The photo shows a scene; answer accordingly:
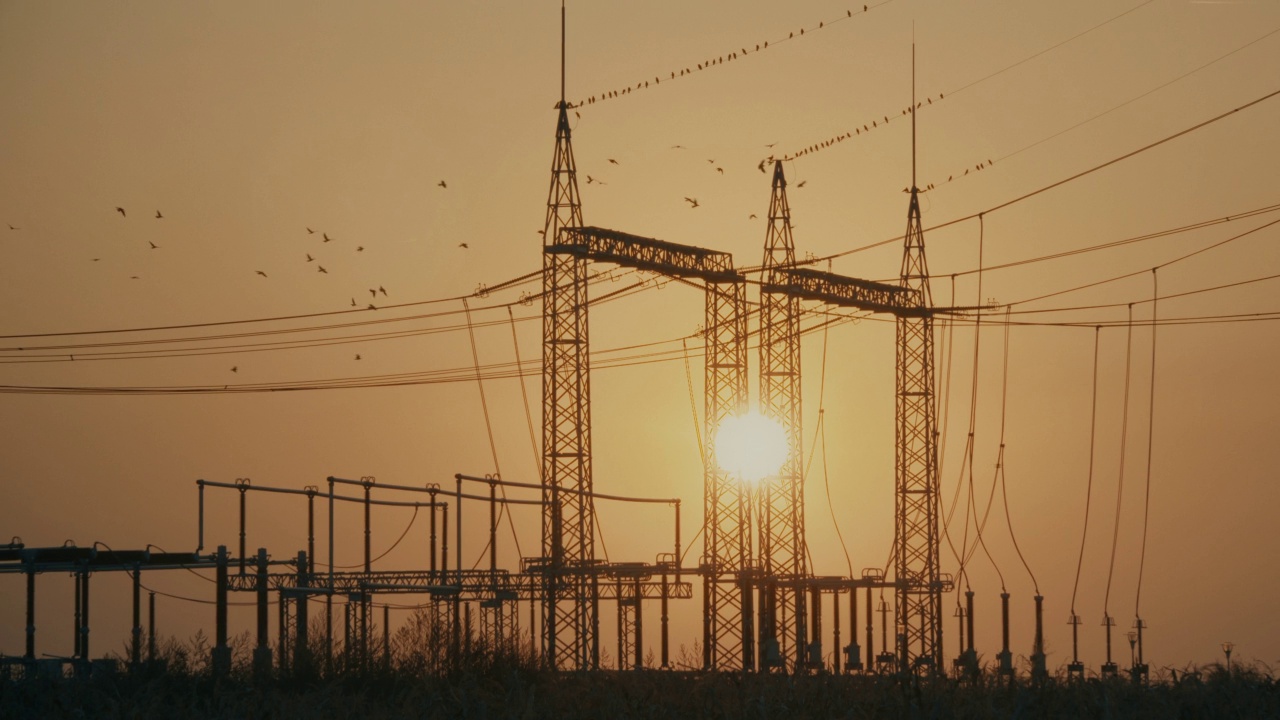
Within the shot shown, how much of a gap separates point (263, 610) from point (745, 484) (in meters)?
14.5

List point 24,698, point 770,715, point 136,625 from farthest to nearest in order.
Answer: point 136,625 → point 24,698 → point 770,715

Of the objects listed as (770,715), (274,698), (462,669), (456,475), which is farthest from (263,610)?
(770,715)

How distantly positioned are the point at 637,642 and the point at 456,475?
10942 mm

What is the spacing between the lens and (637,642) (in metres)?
43.8

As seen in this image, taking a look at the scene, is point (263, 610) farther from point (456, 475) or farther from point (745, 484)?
point (745, 484)

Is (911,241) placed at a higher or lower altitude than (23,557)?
higher

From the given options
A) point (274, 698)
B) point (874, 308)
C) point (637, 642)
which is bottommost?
point (637, 642)

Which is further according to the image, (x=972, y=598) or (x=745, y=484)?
(x=972, y=598)

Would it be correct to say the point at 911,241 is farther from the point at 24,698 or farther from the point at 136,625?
the point at 24,698

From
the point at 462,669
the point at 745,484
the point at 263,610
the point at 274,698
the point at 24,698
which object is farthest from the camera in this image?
the point at 745,484

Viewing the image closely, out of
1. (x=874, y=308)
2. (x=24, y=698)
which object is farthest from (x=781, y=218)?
(x=24, y=698)

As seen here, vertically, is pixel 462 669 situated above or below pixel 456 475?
below

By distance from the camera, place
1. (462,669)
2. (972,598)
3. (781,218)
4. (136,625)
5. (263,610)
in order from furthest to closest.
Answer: (972,598), (781,218), (136,625), (263,610), (462,669)

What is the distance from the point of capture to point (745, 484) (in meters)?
43.5
